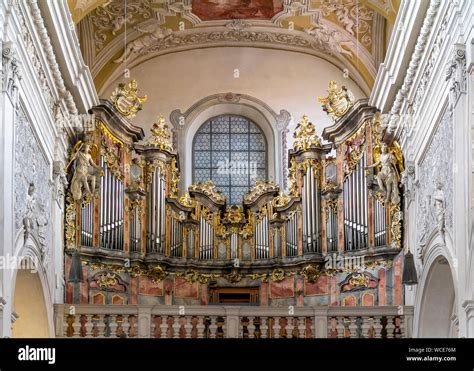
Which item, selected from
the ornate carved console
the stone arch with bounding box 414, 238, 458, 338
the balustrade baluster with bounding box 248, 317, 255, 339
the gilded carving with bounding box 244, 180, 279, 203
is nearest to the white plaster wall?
the ornate carved console

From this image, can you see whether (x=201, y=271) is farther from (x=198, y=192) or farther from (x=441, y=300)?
(x=441, y=300)

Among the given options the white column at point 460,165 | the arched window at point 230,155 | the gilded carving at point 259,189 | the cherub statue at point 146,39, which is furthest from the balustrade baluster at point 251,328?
the cherub statue at point 146,39

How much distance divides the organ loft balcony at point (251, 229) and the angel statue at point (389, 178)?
2cm

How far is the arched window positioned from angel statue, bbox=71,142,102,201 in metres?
4.02

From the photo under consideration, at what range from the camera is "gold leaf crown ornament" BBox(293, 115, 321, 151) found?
25625 millimetres

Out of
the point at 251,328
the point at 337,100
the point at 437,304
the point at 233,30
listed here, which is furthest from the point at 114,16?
the point at 437,304

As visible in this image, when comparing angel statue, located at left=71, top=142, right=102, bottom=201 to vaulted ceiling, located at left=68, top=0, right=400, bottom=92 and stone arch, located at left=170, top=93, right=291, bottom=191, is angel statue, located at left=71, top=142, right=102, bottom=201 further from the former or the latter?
stone arch, located at left=170, top=93, right=291, bottom=191

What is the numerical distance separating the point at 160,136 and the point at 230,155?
2.29m

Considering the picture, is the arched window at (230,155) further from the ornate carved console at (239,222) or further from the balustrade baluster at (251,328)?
the balustrade baluster at (251,328)

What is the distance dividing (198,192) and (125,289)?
2.64 m

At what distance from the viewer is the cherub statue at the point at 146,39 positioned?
2648cm

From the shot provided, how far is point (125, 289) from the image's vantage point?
24625mm
